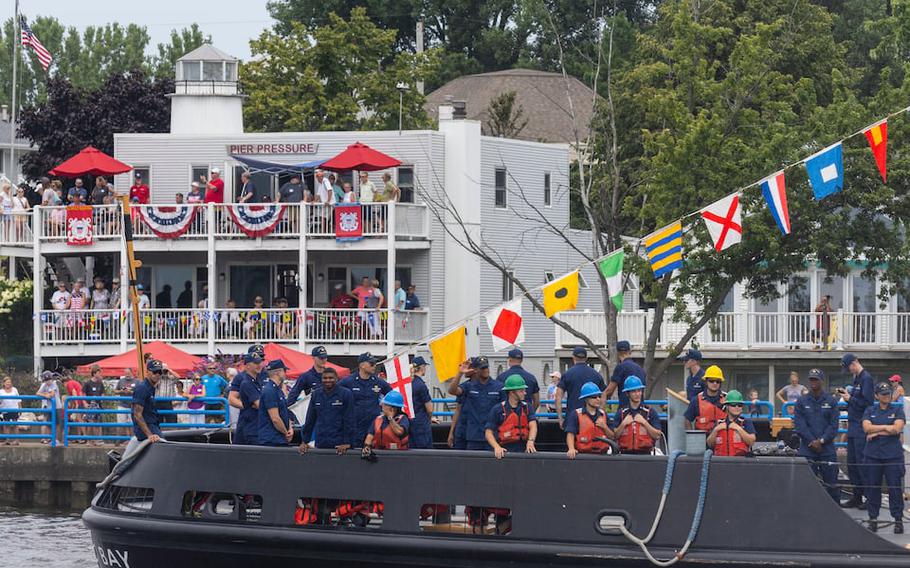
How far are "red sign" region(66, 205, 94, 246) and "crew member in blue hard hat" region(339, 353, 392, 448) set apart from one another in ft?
74.0

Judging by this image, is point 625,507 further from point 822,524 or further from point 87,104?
point 87,104

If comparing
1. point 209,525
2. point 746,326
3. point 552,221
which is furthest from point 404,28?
point 209,525

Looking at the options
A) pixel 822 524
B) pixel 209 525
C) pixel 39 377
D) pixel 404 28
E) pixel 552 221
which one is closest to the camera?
pixel 822 524

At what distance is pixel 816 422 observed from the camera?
17.3 metres

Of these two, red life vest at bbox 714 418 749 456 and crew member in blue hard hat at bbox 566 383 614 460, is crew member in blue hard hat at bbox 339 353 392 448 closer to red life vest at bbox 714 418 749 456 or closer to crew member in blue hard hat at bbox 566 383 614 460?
crew member in blue hard hat at bbox 566 383 614 460

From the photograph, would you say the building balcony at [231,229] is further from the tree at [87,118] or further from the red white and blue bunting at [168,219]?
the tree at [87,118]

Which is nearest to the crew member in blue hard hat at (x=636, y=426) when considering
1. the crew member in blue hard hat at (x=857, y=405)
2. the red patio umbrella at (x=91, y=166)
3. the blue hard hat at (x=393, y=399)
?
the blue hard hat at (x=393, y=399)

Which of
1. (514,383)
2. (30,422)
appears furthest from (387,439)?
(30,422)

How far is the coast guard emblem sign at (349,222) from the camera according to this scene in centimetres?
3712

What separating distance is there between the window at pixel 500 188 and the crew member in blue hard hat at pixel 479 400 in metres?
24.5

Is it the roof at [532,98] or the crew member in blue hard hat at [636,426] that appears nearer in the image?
the crew member in blue hard hat at [636,426]

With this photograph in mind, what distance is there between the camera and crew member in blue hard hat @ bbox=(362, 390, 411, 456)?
51.8 ft

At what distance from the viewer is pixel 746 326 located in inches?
1539

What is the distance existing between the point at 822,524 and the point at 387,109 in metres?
36.2
